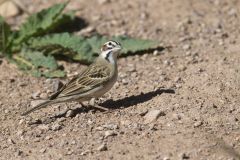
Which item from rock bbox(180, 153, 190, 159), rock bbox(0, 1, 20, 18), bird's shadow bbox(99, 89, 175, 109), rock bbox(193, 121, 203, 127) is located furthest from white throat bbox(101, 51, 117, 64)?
rock bbox(0, 1, 20, 18)

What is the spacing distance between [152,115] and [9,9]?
5355mm

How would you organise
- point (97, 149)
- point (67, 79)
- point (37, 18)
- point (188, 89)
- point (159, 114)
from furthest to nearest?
point (37, 18), point (67, 79), point (188, 89), point (159, 114), point (97, 149)

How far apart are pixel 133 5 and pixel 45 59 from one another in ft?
9.52

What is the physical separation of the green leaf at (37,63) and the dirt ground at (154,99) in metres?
0.14

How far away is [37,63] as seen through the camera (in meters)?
11.9

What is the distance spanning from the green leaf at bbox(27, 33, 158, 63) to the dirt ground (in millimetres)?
195

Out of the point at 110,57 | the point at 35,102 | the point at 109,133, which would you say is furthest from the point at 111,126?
the point at 35,102

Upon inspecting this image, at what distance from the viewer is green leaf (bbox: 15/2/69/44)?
12453 millimetres

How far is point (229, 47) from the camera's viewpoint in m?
12.1

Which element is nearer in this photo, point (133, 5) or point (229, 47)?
point (229, 47)

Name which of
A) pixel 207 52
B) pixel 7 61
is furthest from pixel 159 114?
pixel 7 61

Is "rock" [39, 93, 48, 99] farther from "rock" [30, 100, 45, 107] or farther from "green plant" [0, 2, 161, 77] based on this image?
"green plant" [0, 2, 161, 77]

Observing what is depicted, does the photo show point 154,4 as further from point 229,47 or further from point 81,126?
point 81,126

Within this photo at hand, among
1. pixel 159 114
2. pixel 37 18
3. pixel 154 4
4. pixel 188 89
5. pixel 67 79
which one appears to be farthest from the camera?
pixel 154 4
